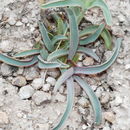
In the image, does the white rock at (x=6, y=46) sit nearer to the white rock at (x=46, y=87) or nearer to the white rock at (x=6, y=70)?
the white rock at (x=6, y=70)

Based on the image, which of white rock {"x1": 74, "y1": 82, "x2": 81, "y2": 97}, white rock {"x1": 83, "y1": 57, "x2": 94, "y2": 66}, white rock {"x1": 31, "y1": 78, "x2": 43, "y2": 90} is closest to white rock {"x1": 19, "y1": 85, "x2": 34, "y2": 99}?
white rock {"x1": 31, "y1": 78, "x2": 43, "y2": 90}

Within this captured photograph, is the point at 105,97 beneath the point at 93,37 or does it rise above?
beneath

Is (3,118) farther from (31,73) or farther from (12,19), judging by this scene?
(12,19)

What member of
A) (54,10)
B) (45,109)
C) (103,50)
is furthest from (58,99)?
(54,10)

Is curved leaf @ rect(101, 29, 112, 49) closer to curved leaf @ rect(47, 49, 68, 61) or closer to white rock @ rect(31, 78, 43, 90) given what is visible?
curved leaf @ rect(47, 49, 68, 61)

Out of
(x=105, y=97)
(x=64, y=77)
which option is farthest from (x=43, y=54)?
(x=105, y=97)

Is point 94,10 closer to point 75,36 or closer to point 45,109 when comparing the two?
point 75,36

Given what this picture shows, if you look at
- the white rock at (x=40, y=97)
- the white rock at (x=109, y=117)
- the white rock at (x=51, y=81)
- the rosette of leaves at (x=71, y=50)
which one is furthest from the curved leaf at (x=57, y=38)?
the white rock at (x=109, y=117)
